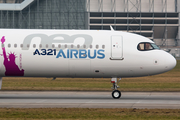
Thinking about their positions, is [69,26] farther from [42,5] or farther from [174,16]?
[174,16]

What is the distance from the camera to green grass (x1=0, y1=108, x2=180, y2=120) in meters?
16.6

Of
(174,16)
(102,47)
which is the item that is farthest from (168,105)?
(174,16)

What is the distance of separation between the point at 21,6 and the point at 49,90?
4021 inches

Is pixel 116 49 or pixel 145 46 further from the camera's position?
pixel 145 46

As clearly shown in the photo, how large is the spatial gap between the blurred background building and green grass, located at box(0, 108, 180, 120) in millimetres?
112614

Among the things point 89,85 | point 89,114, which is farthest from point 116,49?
point 89,85

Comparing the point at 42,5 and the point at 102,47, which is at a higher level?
the point at 42,5

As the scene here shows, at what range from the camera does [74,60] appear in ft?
80.8

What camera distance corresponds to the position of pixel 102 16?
5645 inches

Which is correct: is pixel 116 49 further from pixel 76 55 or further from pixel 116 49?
pixel 76 55

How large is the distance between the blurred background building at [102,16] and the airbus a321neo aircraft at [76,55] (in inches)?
4167

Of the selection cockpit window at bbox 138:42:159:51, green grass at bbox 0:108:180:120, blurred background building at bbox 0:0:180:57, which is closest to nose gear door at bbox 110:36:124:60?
cockpit window at bbox 138:42:159:51

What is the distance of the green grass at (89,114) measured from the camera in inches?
655

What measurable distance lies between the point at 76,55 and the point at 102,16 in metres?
120
